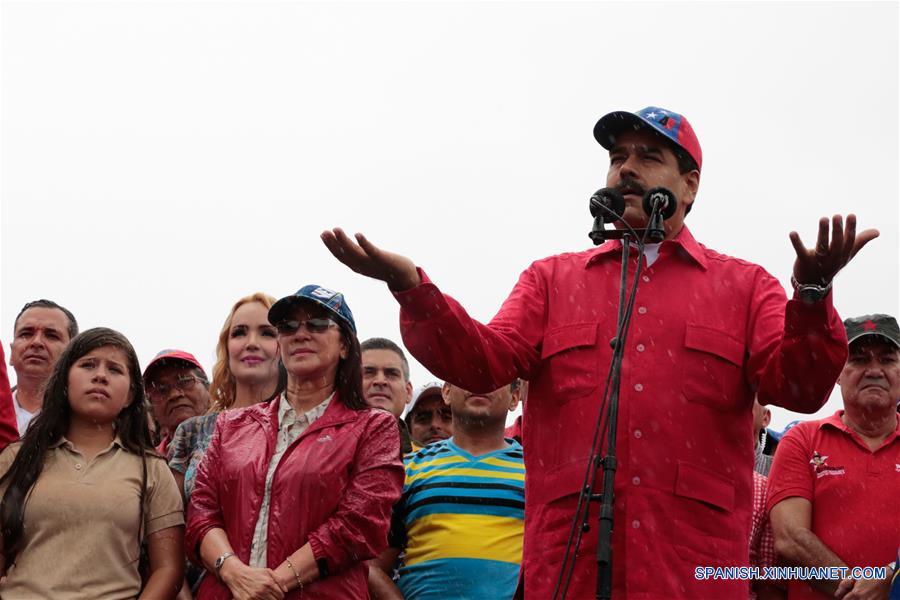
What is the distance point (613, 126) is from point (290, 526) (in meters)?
2.32

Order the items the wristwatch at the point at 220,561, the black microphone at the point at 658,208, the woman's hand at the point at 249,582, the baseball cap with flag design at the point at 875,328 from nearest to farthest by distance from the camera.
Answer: the black microphone at the point at 658,208
the woman's hand at the point at 249,582
the wristwatch at the point at 220,561
the baseball cap with flag design at the point at 875,328

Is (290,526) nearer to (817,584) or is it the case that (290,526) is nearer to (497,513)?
(497,513)

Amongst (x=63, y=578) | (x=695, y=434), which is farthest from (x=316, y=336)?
(x=695, y=434)

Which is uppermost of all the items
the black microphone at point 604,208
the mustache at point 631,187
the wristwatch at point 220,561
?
the mustache at point 631,187

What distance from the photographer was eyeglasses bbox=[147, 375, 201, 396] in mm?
7434

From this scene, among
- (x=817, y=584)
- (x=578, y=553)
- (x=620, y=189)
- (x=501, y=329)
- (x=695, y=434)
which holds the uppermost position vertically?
(x=620, y=189)

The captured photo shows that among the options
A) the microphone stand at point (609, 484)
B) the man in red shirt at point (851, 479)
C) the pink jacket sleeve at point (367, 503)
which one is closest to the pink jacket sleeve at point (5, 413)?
the pink jacket sleeve at point (367, 503)

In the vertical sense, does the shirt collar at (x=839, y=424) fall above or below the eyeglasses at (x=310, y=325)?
below

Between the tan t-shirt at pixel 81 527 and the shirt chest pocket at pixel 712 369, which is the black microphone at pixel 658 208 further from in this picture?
the tan t-shirt at pixel 81 527

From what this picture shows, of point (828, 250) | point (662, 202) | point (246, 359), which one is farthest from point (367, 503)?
point (828, 250)

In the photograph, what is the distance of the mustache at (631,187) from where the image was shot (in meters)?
4.41

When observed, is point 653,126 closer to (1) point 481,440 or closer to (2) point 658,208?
(2) point 658,208

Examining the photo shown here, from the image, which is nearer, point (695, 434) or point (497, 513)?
point (695, 434)

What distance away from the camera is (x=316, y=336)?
598 cm
